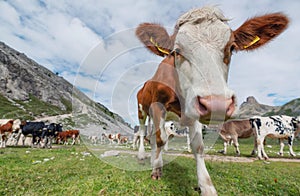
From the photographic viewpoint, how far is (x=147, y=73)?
19.2 ft

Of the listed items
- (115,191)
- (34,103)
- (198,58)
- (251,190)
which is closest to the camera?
(198,58)

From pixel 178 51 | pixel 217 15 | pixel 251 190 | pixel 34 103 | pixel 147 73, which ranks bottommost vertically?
pixel 251 190

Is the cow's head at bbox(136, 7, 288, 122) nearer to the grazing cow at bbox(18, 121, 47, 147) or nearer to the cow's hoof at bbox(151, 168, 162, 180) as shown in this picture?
the cow's hoof at bbox(151, 168, 162, 180)

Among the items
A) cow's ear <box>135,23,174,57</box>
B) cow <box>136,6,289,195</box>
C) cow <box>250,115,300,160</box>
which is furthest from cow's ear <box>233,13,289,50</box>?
cow <box>250,115,300,160</box>

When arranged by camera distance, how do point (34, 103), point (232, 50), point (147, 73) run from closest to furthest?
point (232, 50), point (147, 73), point (34, 103)

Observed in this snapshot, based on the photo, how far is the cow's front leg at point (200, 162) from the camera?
11.4 feet

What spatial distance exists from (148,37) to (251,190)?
13.0ft

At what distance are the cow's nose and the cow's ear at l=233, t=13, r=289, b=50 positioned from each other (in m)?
2.13


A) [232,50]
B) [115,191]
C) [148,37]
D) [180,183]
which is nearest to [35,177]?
[115,191]

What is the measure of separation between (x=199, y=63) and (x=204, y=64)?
0.09m

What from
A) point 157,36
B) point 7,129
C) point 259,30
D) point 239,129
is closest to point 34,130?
point 7,129

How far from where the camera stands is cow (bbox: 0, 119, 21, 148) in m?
19.9

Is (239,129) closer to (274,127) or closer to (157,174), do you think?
(274,127)

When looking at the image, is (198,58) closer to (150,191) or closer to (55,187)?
(150,191)
